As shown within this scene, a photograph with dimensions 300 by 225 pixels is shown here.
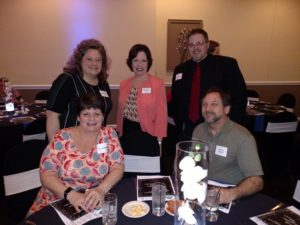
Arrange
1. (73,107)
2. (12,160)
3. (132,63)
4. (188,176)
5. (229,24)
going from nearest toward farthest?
(188,176)
(12,160)
(73,107)
(132,63)
(229,24)

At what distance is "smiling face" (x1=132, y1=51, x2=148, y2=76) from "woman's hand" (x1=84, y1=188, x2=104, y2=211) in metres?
1.66

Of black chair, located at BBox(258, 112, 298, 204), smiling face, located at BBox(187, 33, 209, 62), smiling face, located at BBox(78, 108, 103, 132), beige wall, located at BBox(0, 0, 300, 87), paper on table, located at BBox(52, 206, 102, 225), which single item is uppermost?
beige wall, located at BBox(0, 0, 300, 87)

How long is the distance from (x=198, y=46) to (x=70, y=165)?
161cm

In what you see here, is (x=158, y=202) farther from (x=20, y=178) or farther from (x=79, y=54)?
(x=79, y=54)

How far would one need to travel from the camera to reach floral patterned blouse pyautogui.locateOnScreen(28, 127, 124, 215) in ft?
5.70

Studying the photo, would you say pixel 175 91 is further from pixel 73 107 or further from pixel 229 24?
pixel 229 24

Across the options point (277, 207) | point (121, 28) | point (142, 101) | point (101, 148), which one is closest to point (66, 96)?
point (101, 148)

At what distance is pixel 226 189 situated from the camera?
1468 millimetres

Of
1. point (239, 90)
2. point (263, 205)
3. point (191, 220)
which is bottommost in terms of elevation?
point (263, 205)

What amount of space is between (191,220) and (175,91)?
79.2 inches

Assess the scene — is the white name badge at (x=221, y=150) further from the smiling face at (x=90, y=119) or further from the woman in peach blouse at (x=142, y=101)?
the woman in peach blouse at (x=142, y=101)

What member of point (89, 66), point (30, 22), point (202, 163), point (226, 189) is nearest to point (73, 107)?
point (89, 66)

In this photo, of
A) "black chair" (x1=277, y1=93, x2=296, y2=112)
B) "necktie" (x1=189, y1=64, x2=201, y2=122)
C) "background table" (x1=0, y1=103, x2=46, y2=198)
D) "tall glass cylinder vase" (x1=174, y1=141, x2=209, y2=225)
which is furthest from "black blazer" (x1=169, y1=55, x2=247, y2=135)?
"black chair" (x1=277, y1=93, x2=296, y2=112)

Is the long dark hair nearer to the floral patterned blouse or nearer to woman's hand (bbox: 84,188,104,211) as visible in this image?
the floral patterned blouse
